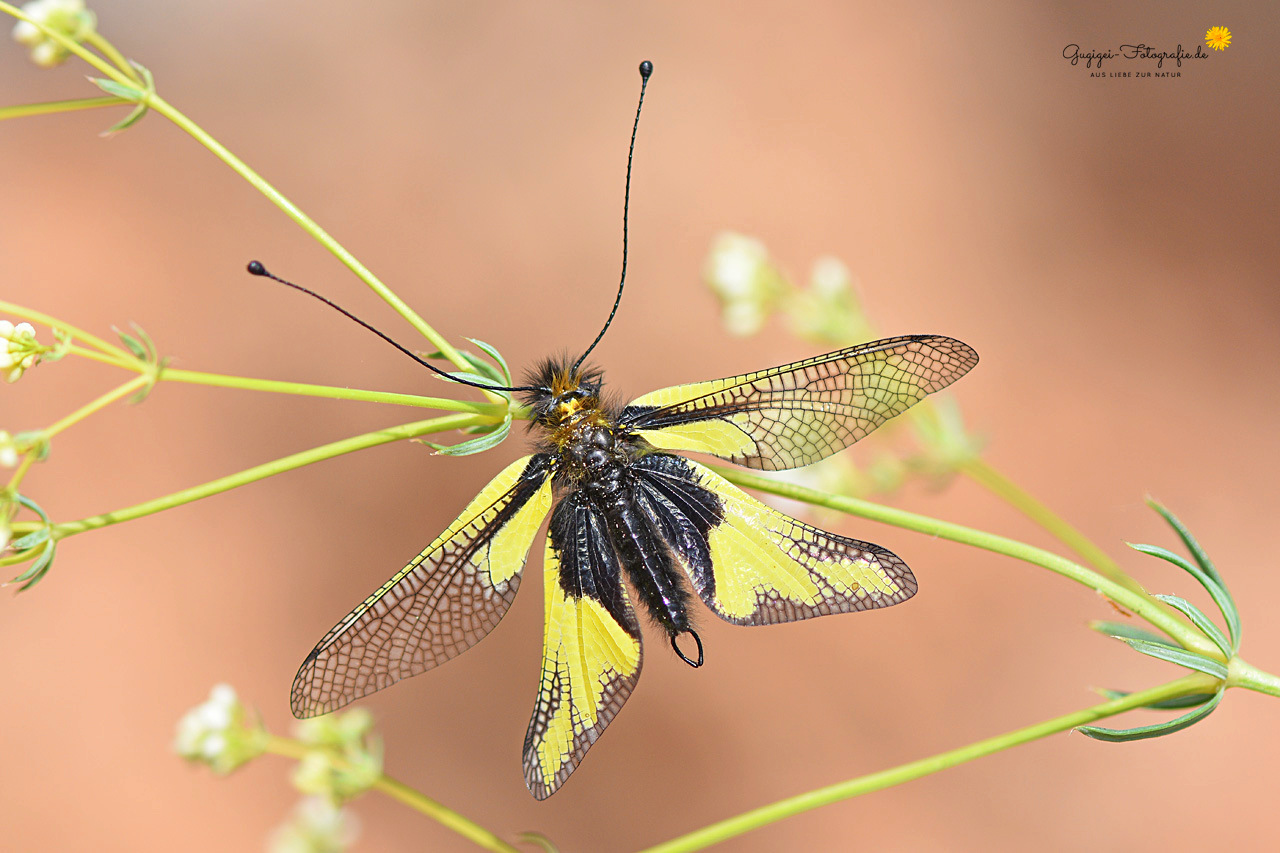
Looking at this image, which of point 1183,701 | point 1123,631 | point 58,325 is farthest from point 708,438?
point 58,325

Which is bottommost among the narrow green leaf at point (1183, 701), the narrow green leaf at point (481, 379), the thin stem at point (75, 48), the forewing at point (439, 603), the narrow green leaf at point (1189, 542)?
the narrow green leaf at point (1183, 701)

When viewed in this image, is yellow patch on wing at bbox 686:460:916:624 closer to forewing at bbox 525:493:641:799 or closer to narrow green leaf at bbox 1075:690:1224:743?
forewing at bbox 525:493:641:799

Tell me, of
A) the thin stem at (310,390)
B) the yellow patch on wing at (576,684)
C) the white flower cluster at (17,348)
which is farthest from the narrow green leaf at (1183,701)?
the white flower cluster at (17,348)

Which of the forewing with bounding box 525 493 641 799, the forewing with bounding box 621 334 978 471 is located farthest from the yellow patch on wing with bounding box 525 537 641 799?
the forewing with bounding box 621 334 978 471

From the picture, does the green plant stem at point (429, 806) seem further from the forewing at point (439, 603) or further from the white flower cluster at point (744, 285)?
the white flower cluster at point (744, 285)

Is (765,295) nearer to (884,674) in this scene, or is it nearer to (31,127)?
(884,674)

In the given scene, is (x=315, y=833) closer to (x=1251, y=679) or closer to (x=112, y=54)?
(x=112, y=54)
